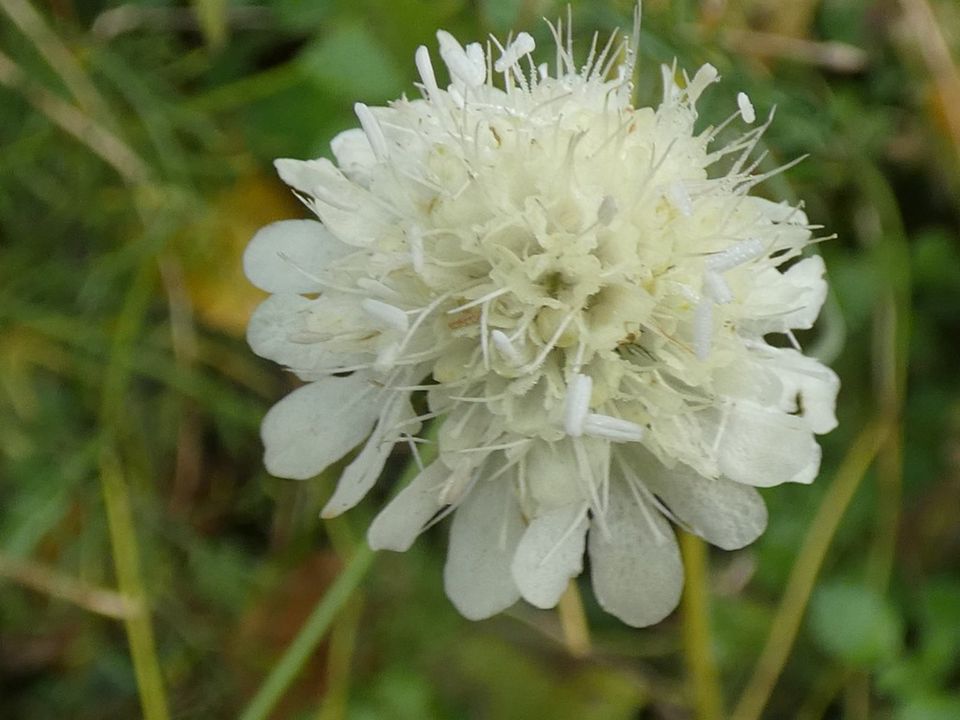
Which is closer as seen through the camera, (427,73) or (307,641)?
(427,73)

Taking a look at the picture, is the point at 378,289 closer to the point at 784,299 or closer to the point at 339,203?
the point at 339,203

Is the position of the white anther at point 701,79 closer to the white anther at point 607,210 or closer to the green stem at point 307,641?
the white anther at point 607,210

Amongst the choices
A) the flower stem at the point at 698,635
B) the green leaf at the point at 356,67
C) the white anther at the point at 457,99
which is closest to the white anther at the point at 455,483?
the white anther at the point at 457,99

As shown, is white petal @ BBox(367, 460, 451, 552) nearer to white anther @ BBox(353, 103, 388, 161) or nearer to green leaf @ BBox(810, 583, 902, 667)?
white anther @ BBox(353, 103, 388, 161)

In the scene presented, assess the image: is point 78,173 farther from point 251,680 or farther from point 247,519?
point 251,680

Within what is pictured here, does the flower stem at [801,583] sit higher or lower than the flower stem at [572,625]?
lower

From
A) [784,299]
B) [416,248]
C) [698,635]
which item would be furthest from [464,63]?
[698,635]

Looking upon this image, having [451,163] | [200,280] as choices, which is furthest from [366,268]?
[200,280]
